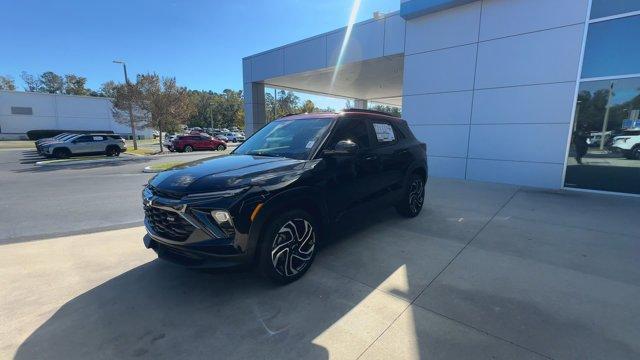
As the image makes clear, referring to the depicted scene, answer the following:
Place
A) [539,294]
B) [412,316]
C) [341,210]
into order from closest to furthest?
[412,316] < [539,294] < [341,210]

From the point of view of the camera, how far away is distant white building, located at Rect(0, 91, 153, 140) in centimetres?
4356

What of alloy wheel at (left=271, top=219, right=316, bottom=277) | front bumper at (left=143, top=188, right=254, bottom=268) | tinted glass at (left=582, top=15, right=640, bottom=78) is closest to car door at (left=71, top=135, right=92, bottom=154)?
front bumper at (left=143, top=188, right=254, bottom=268)

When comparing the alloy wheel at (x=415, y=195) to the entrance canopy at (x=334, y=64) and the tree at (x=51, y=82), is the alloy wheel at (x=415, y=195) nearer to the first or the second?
the entrance canopy at (x=334, y=64)

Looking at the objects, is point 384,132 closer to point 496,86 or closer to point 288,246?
point 288,246

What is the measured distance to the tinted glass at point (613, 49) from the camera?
721cm

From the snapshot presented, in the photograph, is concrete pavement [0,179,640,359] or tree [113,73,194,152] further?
tree [113,73,194,152]

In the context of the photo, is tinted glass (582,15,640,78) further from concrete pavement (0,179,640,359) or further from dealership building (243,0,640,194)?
concrete pavement (0,179,640,359)

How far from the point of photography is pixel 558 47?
798 centimetres

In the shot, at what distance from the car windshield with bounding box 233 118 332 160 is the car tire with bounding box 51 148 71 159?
2124 cm

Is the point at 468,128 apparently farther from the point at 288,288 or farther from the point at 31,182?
the point at 31,182

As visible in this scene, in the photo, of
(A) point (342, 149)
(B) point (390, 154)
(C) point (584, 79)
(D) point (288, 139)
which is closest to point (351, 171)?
(A) point (342, 149)

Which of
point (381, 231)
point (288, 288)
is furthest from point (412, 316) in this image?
point (381, 231)

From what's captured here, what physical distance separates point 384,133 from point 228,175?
2660 millimetres

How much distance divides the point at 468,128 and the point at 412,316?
840 centimetres
